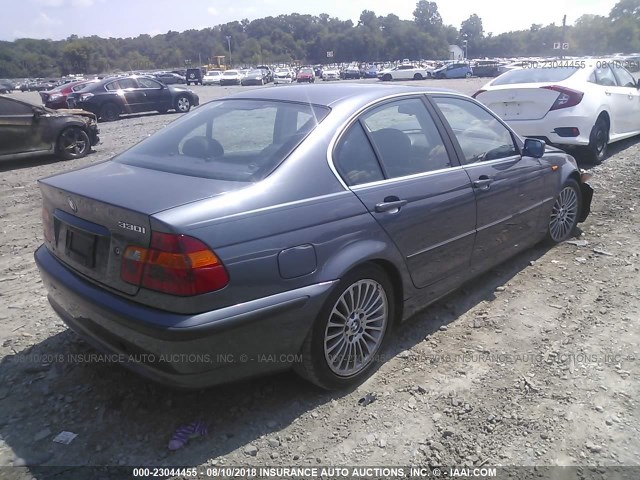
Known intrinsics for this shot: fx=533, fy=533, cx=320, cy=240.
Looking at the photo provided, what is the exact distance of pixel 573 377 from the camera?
315 cm

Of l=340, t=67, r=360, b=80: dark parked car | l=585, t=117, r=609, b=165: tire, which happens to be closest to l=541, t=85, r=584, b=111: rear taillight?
l=585, t=117, r=609, b=165: tire

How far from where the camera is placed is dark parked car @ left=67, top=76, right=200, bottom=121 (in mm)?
17562

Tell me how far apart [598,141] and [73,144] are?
9.65 metres

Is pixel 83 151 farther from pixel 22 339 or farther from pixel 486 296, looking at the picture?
pixel 486 296

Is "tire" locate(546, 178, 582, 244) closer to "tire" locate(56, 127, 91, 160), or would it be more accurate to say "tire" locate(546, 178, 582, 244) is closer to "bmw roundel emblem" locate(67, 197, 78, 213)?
"bmw roundel emblem" locate(67, 197, 78, 213)

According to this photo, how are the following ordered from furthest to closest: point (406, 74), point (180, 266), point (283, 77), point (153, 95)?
point (283, 77)
point (406, 74)
point (153, 95)
point (180, 266)

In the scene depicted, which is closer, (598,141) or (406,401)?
(406,401)

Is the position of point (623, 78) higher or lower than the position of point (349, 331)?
higher

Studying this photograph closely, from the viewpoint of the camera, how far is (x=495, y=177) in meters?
3.92

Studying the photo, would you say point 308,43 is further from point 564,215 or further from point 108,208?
point 108,208

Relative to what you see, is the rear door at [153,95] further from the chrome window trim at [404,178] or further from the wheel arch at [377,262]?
the wheel arch at [377,262]

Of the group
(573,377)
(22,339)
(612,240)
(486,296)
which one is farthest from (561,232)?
(22,339)

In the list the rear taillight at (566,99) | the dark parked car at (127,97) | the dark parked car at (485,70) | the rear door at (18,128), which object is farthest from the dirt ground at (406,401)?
the dark parked car at (485,70)

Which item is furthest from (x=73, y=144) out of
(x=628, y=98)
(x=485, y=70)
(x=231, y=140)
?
(x=485, y=70)
